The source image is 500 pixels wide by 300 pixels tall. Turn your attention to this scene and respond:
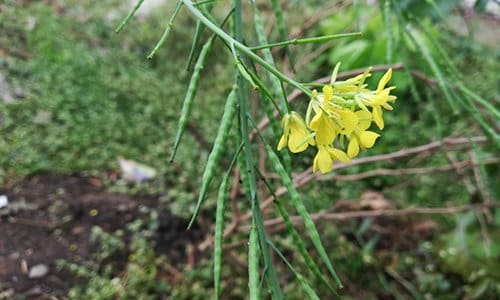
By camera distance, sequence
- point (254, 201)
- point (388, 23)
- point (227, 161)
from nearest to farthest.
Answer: point (254, 201) → point (388, 23) → point (227, 161)

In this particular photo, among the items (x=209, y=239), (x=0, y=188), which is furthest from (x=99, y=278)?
(x=0, y=188)

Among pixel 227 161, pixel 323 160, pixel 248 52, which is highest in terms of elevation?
pixel 248 52

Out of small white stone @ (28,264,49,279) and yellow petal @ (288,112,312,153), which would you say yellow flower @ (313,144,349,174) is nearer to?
yellow petal @ (288,112,312,153)

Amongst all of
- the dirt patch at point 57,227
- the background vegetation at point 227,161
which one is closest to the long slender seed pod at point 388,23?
the background vegetation at point 227,161

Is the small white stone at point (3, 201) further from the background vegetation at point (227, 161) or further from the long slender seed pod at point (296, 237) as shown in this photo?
the long slender seed pod at point (296, 237)

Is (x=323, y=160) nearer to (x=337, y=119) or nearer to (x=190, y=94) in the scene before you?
(x=337, y=119)

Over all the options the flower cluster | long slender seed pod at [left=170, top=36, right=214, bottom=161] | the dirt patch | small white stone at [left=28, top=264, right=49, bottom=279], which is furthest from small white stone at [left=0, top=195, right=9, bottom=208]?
the flower cluster

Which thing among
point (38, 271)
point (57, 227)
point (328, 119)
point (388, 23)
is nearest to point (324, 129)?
point (328, 119)

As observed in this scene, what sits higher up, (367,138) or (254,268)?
(367,138)
